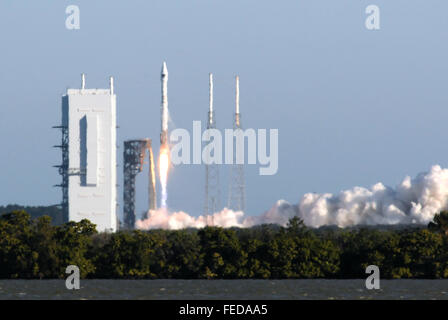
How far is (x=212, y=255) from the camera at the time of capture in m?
169

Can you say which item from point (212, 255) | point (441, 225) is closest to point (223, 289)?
point (212, 255)

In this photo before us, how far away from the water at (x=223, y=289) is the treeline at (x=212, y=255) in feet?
19.4

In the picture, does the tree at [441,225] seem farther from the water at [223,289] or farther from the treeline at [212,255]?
the water at [223,289]

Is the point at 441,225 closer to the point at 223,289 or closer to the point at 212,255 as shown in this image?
the point at 212,255

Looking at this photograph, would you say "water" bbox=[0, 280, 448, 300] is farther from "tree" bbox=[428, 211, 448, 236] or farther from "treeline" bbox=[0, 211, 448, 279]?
"tree" bbox=[428, 211, 448, 236]

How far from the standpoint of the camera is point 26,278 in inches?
6496

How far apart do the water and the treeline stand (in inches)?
232

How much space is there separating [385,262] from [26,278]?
43868 millimetres

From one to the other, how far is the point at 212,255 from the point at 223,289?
25.8 m

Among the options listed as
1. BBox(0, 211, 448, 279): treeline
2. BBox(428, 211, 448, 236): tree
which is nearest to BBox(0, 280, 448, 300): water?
BBox(0, 211, 448, 279): treeline

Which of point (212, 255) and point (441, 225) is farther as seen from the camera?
point (441, 225)

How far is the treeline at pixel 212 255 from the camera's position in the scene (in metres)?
165
